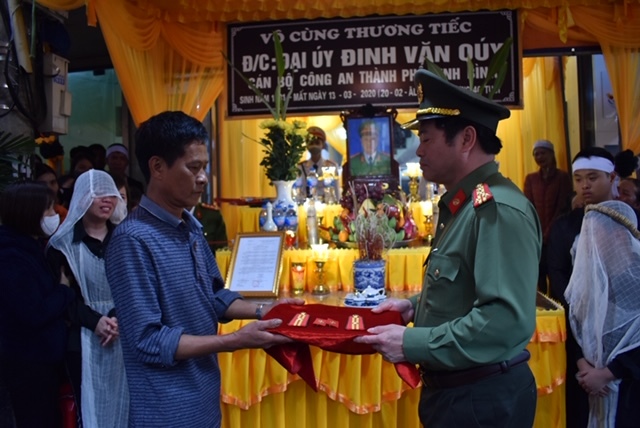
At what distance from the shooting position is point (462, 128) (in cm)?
161

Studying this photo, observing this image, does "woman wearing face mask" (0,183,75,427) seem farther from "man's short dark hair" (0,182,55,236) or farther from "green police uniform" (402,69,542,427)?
"green police uniform" (402,69,542,427)

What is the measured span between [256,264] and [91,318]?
0.90 metres

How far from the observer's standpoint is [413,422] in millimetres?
2920

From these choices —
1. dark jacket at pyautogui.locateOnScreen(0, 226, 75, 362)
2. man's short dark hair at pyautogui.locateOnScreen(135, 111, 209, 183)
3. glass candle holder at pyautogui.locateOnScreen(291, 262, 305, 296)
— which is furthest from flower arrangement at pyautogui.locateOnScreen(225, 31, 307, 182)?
man's short dark hair at pyautogui.locateOnScreen(135, 111, 209, 183)

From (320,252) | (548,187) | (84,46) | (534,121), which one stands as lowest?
(320,252)

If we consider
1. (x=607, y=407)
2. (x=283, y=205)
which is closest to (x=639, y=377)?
(x=607, y=407)

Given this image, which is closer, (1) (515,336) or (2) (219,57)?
(1) (515,336)

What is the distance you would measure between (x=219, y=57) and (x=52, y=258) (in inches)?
107

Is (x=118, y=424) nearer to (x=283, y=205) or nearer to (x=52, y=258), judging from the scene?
(x=52, y=258)

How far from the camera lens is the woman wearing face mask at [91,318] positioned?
2.58m

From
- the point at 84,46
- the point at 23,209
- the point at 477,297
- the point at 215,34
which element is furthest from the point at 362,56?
the point at 84,46

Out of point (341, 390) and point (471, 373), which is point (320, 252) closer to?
point (341, 390)

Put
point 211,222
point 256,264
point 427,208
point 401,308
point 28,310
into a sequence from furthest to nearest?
point 211,222 < point 427,208 < point 256,264 < point 28,310 < point 401,308

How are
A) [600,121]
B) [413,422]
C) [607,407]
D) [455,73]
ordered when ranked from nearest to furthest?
[607,407]
[413,422]
[455,73]
[600,121]
